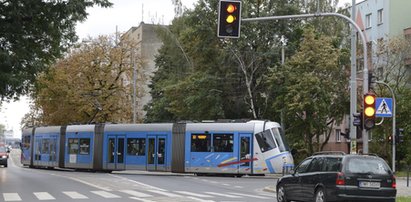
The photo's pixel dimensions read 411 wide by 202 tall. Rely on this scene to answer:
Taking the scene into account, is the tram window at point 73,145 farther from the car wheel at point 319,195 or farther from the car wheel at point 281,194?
the car wheel at point 319,195

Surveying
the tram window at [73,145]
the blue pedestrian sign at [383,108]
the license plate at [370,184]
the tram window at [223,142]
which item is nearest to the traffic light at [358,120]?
the blue pedestrian sign at [383,108]

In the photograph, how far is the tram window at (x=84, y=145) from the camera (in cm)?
4162

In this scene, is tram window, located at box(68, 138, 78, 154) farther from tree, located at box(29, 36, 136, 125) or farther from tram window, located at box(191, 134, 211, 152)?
tree, located at box(29, 36, 136, 125)

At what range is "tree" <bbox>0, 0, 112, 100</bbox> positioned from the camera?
25578 millimetres

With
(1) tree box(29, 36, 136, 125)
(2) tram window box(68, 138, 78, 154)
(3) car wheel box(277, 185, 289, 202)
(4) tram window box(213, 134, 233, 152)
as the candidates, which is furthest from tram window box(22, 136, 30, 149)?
(3) car wheel box(277, 185, 289, 202)

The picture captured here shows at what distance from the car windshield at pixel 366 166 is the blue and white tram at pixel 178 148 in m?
17.5

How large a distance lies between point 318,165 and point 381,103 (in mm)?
3992

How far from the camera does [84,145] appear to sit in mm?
42000

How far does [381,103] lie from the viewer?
1972cm

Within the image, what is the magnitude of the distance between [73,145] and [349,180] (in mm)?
29914

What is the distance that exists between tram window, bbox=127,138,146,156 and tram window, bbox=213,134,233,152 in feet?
16.3

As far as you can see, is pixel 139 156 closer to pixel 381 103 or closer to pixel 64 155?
pixel 64 155

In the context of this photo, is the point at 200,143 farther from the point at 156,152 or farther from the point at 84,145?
the point at 84,145

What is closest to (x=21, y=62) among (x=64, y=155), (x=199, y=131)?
(x=199, y=131)
